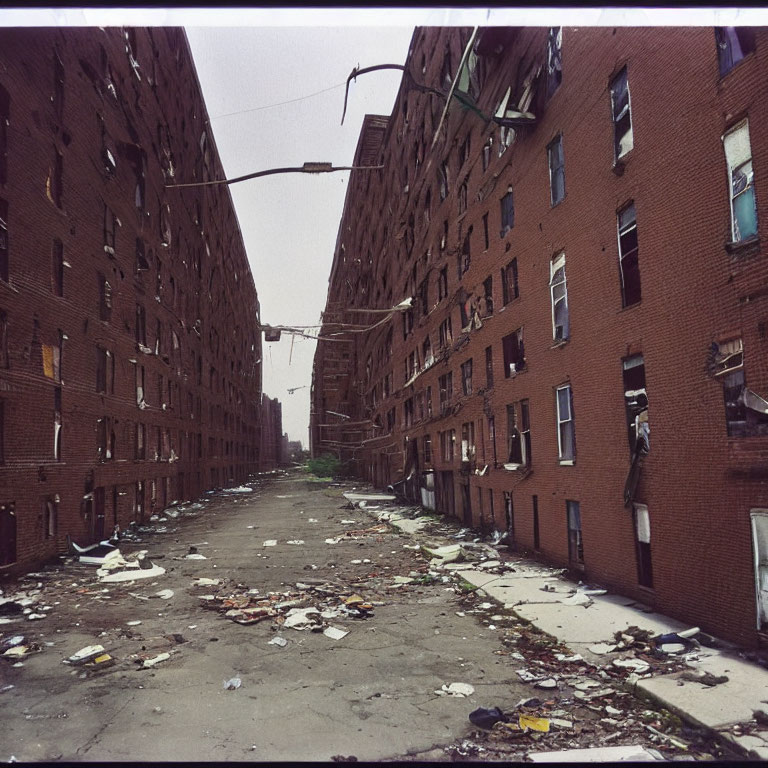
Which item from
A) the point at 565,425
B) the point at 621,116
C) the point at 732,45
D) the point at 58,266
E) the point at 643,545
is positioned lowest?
the point at 643,545

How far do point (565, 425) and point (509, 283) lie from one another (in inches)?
216

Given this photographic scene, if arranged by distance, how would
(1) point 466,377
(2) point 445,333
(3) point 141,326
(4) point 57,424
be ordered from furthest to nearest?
(2) point 445,333, (3) point 141,326, (1) point 466,377, (4) point 57,424

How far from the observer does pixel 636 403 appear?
1074cm

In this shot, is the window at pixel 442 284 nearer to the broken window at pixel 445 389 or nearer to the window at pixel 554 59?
the broken window at pixel 445 389

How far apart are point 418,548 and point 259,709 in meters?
11.4

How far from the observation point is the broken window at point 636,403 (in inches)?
409

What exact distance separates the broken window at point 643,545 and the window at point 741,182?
190 inches

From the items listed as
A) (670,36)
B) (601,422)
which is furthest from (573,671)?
(670,36)

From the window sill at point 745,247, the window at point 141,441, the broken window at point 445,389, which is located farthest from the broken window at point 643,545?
the window at point 141,441

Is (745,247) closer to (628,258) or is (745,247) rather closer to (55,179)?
(628,258)

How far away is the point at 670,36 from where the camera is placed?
379 inches

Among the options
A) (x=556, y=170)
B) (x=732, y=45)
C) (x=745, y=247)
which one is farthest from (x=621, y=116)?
(x=745, y=247)

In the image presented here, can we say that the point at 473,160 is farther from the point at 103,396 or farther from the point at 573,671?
the point at 573,671

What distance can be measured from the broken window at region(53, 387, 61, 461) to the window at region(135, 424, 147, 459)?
7456 millimetres
